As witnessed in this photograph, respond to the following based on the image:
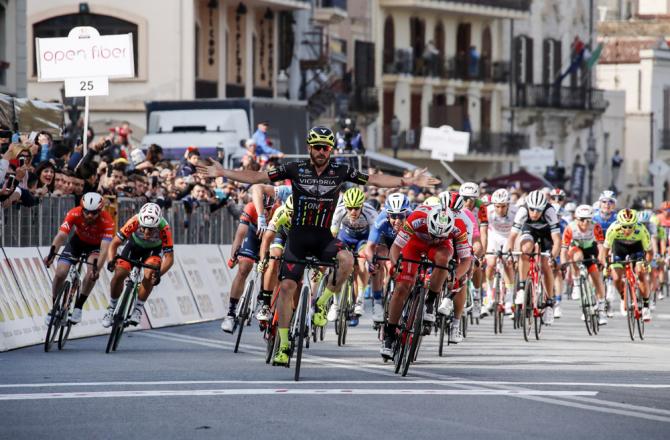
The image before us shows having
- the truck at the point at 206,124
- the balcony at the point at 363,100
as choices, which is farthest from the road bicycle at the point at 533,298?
the balcony at the point at 363,100

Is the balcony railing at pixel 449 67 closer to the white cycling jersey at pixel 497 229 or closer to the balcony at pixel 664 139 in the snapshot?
the balcony at pixel 664 139

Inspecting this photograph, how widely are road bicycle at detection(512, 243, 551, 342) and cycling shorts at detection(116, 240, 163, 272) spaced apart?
5.02m

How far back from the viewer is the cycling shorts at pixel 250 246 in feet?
68.9

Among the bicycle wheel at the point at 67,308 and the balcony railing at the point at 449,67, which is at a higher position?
the balcony railing at the point at 449,67

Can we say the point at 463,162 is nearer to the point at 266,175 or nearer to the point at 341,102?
the point at 341,102

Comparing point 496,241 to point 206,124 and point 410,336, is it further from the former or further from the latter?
point 206,124

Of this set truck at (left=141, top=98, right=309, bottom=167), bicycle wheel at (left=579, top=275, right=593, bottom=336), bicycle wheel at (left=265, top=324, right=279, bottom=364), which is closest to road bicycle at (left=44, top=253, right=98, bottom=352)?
bicycle wheel at (left=265, top=324, right=279, bottom=364)

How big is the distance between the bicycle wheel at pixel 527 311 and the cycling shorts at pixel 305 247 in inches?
256

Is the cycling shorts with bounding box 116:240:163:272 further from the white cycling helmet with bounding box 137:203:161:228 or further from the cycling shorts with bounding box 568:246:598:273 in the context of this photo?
the cycling shorts with bounding box 568:246:598:273

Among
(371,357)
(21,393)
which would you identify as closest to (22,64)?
(371,357)

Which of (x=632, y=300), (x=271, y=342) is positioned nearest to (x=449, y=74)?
(x=632, y=300)

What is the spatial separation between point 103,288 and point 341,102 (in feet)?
110

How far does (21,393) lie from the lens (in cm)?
1482

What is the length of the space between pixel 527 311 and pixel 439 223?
5.63 metres
